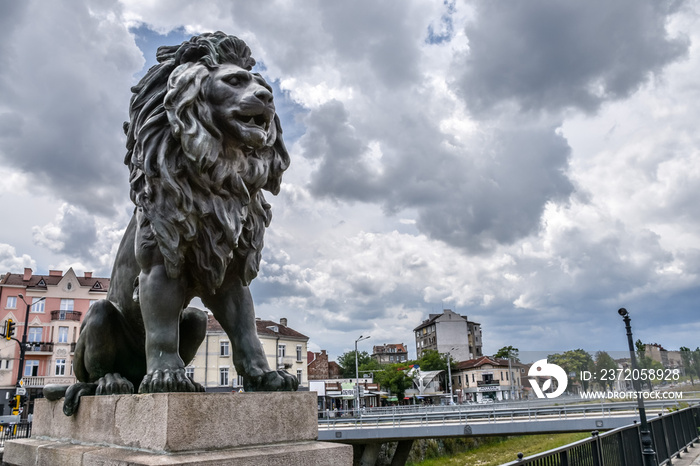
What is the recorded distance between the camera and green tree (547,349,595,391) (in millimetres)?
29578

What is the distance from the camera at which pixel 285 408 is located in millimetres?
2898

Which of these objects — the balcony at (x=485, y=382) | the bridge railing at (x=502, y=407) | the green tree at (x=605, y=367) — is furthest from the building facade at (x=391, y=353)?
the green tree at (x=605, y=367)

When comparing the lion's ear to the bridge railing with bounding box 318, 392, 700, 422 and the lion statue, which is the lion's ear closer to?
the lion statue

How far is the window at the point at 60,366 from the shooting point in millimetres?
40219

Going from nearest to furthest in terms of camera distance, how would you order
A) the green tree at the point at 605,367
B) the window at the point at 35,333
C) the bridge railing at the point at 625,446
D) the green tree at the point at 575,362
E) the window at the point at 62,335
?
the bridge railing at the point at 625,446, the green tree at the point at 605,367, the green tree at the point at 575,362, the window at the point at 35,333, the window at the point at 62,335

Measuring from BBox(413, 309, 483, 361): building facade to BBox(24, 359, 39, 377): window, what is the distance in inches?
2340

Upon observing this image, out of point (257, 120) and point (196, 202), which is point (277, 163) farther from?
point (196, 202)

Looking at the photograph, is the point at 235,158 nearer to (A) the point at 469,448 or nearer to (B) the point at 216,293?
(B) the point at 216,293

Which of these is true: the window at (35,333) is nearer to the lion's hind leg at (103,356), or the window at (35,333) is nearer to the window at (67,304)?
the window at (67,304)

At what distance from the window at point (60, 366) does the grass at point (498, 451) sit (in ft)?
87.0

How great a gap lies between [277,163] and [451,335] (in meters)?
92.1

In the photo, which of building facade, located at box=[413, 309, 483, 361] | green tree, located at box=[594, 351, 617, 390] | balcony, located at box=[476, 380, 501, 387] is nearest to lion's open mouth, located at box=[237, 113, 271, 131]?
green tree, located at box=[594, 351, 617, 390]

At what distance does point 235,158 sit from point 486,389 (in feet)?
212

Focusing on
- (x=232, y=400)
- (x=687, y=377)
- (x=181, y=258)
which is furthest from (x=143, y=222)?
(x=687, y=377)
